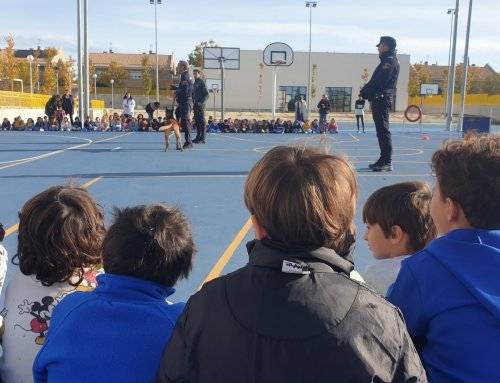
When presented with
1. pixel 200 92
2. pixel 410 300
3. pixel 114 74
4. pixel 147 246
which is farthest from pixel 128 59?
pixel 410 300

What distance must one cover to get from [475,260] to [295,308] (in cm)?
70

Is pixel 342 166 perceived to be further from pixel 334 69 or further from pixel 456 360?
pixel 334 69

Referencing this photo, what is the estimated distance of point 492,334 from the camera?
1771mm

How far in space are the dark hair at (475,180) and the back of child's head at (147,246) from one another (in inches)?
35.6

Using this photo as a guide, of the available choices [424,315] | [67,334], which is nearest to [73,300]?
[67,334]

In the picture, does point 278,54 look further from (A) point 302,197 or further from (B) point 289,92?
(B) point 289,92

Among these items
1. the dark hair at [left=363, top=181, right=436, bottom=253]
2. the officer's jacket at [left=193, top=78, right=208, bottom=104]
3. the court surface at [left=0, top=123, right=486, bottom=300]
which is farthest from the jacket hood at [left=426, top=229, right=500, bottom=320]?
the officer's jacket at [left=193, top=78, right=208, bottom=104]

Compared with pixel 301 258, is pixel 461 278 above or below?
below

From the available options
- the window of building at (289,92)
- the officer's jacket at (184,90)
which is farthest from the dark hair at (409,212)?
the window of building at (289,92)

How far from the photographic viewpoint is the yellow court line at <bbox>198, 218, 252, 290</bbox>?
4.74 m

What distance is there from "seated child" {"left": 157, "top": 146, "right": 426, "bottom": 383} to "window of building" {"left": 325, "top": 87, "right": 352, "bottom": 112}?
225 feet

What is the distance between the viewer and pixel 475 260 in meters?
1.85

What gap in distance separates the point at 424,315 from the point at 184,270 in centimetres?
80

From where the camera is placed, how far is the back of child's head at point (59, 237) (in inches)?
93.9
